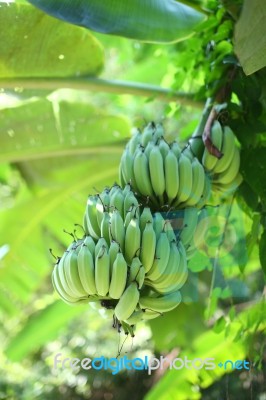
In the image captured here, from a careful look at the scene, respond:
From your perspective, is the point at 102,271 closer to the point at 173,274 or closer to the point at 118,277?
the point at 118,277

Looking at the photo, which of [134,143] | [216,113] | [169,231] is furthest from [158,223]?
[216,113]

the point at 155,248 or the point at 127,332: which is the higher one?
the point at 155,248

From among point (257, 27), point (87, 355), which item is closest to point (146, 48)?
point (257, 27)

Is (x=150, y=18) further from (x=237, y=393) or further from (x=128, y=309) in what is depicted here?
(x=237, y=393)

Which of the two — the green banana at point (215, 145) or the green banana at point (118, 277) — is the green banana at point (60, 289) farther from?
the green banana at point (215, 145)

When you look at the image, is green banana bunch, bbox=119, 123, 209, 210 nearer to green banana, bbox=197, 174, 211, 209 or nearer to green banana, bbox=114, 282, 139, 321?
green banana, bbox=197, 174, 211, 209

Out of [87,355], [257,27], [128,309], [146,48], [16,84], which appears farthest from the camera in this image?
[146,48]

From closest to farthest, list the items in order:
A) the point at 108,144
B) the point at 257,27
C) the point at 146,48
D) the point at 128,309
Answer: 1. the point at 128,309
2. the point at 257,27
3. the point at 108,144
4. the point at 146,48
